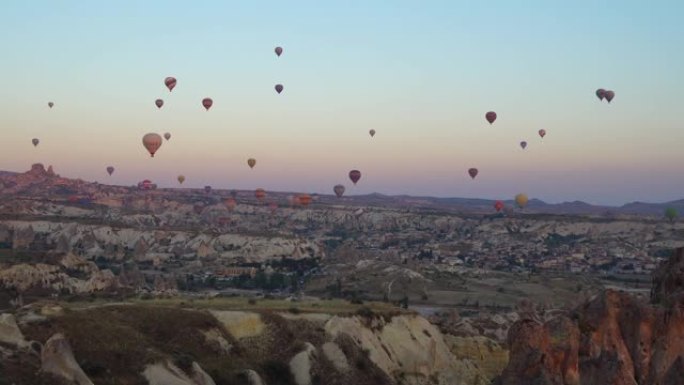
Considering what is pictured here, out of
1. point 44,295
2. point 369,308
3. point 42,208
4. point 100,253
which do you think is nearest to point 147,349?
point 369,308

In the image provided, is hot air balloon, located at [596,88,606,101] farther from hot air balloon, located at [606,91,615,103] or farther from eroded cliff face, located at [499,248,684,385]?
eroded cliff face, located at [499,248,684,385]

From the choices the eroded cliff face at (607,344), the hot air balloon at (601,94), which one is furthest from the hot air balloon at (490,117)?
the eroded cliff face at (607,344)

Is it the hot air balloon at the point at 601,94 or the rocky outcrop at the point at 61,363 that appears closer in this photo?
the rocky outcrop at the point at 61,363

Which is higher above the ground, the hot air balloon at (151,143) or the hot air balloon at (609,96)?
the hot air balloon at (609,96)

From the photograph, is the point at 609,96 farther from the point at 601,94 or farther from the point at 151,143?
the point at 151,143

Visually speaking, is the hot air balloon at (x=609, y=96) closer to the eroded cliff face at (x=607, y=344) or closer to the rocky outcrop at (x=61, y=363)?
the eroded cliff face at (x=607, y=344)

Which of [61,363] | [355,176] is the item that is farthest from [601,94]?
[61,363]
